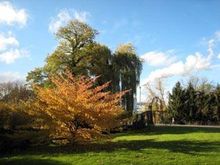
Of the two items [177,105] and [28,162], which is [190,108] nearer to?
[177,105]

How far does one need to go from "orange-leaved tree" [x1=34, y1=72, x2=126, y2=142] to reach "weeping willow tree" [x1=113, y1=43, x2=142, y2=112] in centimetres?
2494

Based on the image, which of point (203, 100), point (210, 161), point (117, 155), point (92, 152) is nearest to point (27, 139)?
point (92, 152)

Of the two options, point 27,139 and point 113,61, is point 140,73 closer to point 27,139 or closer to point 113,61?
point 113,61

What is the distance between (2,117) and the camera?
22922 millimetres

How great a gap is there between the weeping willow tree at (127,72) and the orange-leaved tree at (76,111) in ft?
81.8

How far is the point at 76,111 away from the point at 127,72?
89.5 ft

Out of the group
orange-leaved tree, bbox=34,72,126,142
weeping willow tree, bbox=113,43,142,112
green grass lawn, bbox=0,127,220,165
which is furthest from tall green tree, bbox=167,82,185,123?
green grass lawn, bbox=0,127,220,165

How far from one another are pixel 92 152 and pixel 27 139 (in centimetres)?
497

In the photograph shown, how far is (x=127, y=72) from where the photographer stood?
4906 centimetres

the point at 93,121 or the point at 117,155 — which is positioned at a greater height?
the point at 93,121

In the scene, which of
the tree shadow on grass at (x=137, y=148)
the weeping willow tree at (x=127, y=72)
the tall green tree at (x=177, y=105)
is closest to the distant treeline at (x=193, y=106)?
the tall green tree at (x=177, y=105)

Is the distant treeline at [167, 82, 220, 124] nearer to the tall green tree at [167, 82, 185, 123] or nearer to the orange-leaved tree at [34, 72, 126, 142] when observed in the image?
the tall green tree at [167, 82, 185, 123]

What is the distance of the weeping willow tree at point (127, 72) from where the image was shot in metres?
48.9

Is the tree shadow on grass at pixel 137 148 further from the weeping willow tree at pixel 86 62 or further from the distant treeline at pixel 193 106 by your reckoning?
the distant treeline at pixel 193 106
